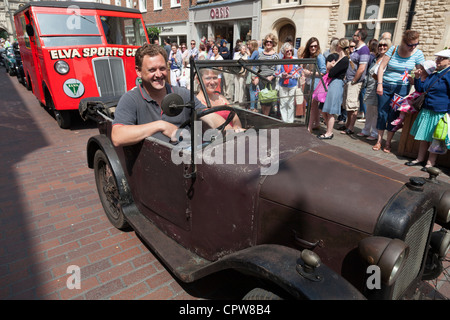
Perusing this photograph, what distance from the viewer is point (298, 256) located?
1441 millimetres

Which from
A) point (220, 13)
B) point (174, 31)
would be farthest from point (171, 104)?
point (174, 31)

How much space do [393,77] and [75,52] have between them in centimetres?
617

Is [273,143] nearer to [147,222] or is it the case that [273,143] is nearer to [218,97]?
[218,97]

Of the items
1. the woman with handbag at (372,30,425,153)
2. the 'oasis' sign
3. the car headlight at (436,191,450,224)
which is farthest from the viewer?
the 'oasis' sign

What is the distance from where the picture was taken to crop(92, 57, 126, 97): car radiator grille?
252 inches

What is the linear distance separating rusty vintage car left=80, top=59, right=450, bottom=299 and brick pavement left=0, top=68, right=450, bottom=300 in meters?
0.36

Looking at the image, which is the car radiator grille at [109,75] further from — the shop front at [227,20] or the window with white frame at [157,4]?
the window with white frame at [157,4]

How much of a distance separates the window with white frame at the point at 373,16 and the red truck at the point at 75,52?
354 inches

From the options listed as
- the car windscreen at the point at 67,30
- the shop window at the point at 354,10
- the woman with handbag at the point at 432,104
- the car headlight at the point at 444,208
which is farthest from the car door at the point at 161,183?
the shop window at the point at 354,10

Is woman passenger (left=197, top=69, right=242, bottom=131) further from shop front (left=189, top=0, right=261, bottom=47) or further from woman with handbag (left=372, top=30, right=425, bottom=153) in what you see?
shop front (left=189, top=0, right=261, bottom=47)

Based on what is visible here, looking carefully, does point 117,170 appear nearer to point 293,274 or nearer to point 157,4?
point 293,274

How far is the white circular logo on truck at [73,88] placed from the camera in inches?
242

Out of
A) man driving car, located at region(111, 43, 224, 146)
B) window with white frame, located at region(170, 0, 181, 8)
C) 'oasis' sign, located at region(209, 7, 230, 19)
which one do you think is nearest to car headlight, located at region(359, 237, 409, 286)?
man driving car, located at region(111, 43, 224, 146)

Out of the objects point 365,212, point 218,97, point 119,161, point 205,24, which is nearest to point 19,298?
point 119,161
